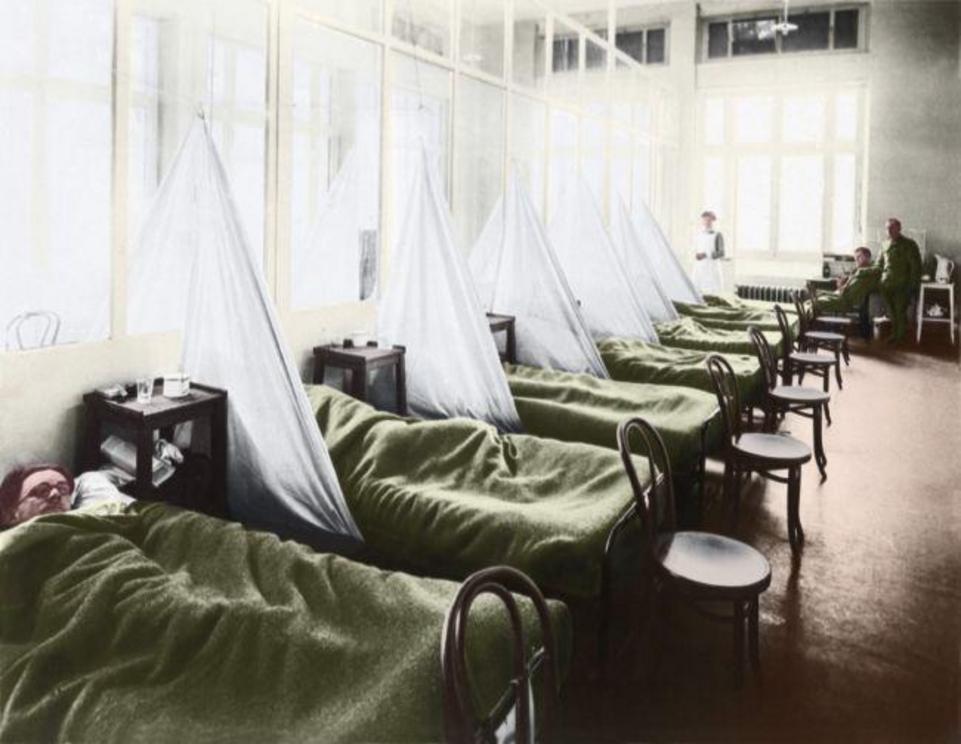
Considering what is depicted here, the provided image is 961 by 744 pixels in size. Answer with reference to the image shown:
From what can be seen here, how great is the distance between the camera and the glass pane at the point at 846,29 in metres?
8.91

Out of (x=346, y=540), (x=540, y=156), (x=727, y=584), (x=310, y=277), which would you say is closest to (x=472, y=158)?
(x=540, y=156)

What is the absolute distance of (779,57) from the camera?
9188 millimetres

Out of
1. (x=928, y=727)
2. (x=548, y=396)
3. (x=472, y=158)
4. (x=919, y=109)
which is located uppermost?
(x=919, y=109)

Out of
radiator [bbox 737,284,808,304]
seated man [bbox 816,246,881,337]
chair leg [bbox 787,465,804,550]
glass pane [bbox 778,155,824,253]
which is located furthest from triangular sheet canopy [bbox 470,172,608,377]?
glass pane [bbox 778,155,824,253]

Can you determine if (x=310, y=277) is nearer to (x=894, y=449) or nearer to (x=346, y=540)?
(x=346, y=540)

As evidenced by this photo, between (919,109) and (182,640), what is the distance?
370 inches

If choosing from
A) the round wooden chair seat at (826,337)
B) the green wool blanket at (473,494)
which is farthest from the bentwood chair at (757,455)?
the round wooden chair seat at (826,337)

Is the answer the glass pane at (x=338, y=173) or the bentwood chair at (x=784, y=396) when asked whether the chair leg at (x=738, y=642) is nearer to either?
the bentwood chair at (x=784, y=396)

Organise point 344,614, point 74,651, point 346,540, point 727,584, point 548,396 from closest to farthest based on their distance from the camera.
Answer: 1. point 74,651
2. point 344,614
3. point 727,584
4. point 346,540
5. point 548,396

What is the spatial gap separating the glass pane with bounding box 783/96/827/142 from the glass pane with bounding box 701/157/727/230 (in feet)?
2.64

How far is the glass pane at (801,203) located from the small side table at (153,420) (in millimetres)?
8325

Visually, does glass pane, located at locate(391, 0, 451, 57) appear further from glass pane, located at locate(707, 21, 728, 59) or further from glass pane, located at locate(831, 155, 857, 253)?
glass pane, located at locate(831, 155, 857, 253)

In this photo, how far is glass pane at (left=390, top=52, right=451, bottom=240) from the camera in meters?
4.58

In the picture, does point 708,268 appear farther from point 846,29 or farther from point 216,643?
point 216,643
